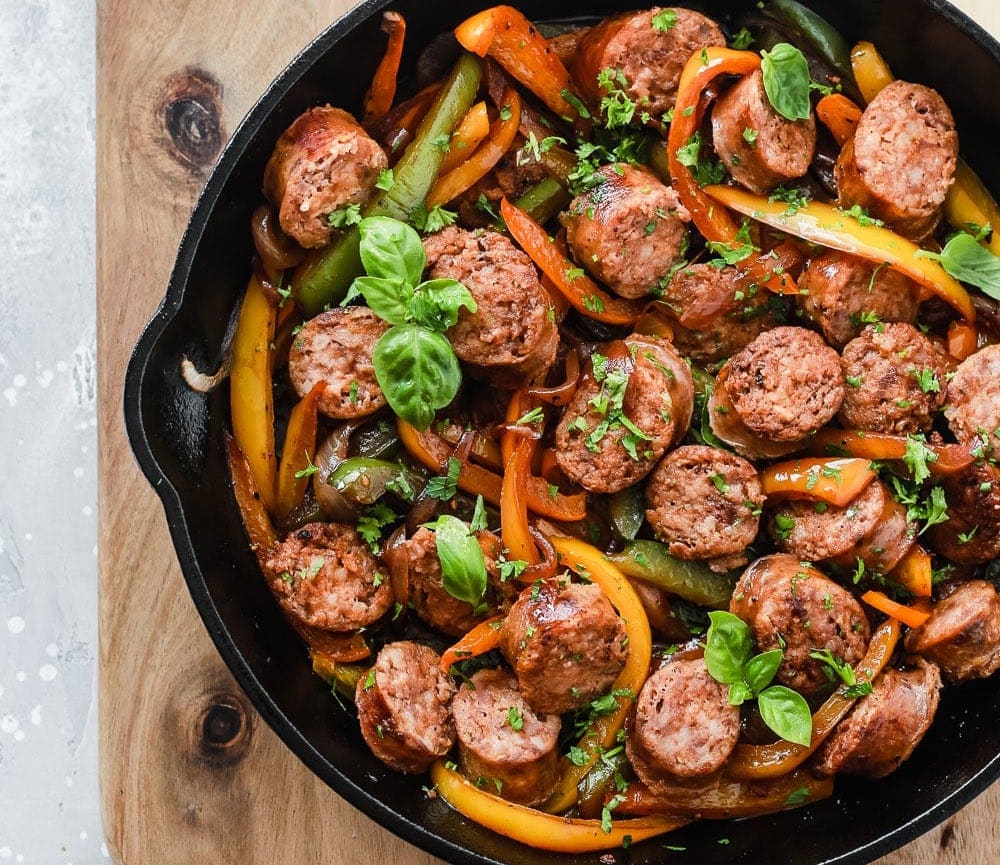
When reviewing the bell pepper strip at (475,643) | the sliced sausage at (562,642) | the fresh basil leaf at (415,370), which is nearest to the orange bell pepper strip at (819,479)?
the sliced sausage at (562,642)

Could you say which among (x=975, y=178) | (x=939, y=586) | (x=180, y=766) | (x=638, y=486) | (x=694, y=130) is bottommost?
(x=180, y=766)

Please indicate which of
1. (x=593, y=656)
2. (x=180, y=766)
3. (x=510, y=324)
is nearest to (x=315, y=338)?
(x=510, y=324)

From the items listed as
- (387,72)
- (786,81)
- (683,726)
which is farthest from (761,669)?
(387,72)

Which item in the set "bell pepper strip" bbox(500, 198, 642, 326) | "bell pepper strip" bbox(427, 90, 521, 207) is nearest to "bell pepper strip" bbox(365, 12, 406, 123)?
"bell pepper strip" bbox(427, 90, 521, 207)

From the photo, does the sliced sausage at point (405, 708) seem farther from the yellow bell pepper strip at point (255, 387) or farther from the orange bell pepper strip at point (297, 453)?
the yellow bell pepper strip at point (255, 387)

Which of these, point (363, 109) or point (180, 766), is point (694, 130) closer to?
point (363, 109)

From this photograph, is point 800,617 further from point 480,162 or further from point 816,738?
point 480,162
